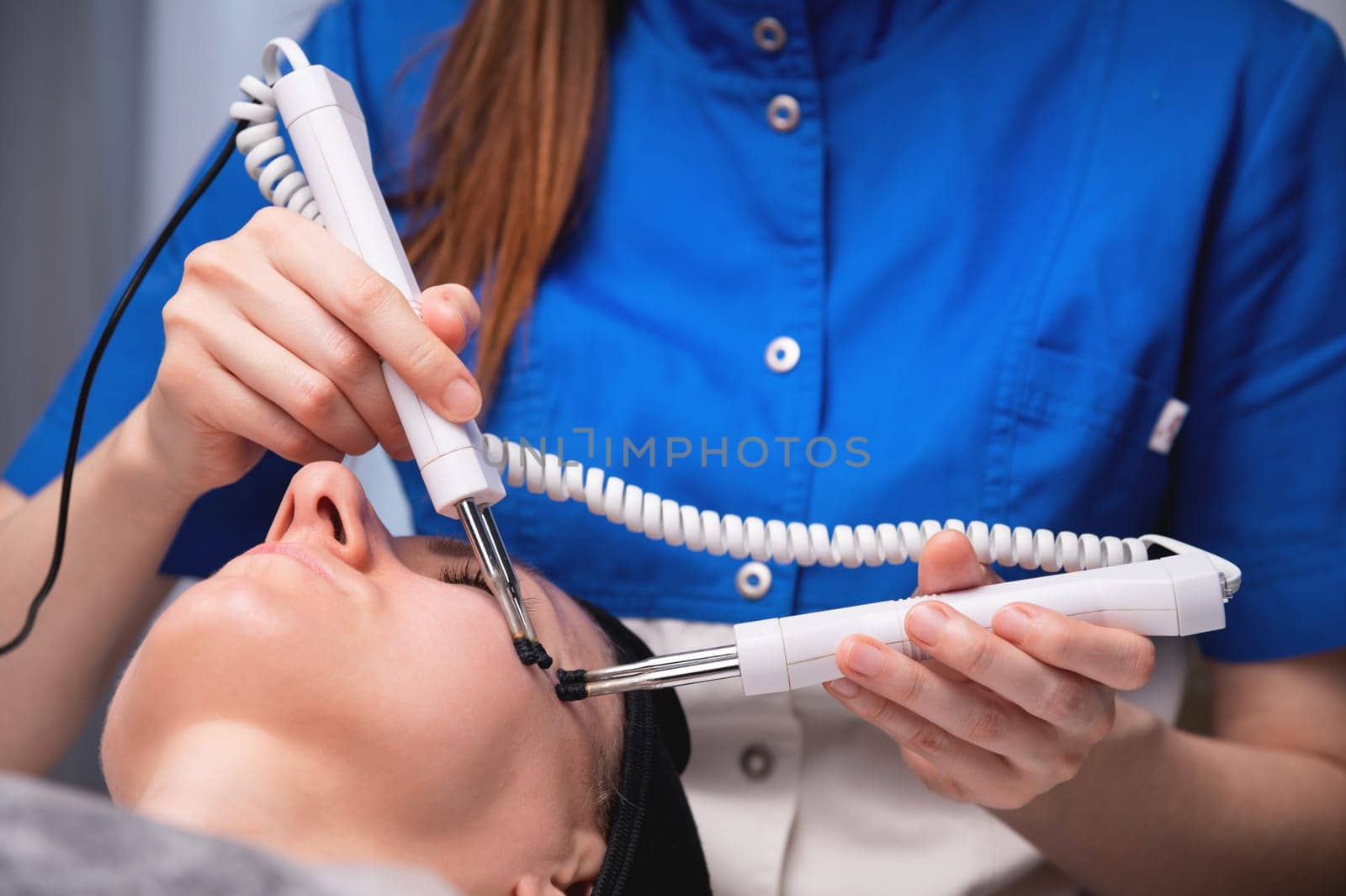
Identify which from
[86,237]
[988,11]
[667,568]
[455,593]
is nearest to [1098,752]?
[667,568]

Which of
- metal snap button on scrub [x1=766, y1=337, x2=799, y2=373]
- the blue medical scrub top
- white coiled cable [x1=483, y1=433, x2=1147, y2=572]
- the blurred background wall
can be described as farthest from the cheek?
the blurred background wall

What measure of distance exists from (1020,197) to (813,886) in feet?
1.78

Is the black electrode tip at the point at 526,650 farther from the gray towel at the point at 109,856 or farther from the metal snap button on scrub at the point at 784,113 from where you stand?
the metal snap button on scrub at the point at 784,113

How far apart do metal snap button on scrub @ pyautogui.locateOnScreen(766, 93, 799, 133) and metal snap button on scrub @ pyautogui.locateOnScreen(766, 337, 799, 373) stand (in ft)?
0.56

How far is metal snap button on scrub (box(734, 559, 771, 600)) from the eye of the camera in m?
0.79

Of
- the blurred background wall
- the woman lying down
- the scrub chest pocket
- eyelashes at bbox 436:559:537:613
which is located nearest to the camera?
the woman lying down

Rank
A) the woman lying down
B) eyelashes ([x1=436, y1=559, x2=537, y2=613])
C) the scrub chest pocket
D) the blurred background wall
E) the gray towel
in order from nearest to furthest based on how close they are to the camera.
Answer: the gray towel → the woman lying down → eyelashes ([x1=436, y1=559, x2=537, y2=613]) → the scrub chest pocket → the blurred background wall

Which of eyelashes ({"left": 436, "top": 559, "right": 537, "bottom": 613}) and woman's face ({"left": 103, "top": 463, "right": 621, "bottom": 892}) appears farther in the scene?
eyelashes ({"left": 436, "top": 559, "right": 537, "bottom": 613})

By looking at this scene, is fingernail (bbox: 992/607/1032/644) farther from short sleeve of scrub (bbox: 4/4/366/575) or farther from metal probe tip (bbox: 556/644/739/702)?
short sleeve of scrub (bbox: 4/4/366/575)

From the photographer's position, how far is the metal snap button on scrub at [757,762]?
2.69 ft

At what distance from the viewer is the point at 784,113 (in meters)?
0.87

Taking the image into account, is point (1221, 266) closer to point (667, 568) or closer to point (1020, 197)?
point (1020, 197)

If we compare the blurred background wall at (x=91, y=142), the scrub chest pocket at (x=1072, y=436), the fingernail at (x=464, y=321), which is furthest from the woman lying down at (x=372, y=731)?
the blurred background wall at (x=91, y=142)

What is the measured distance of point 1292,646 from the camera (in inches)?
32.4
